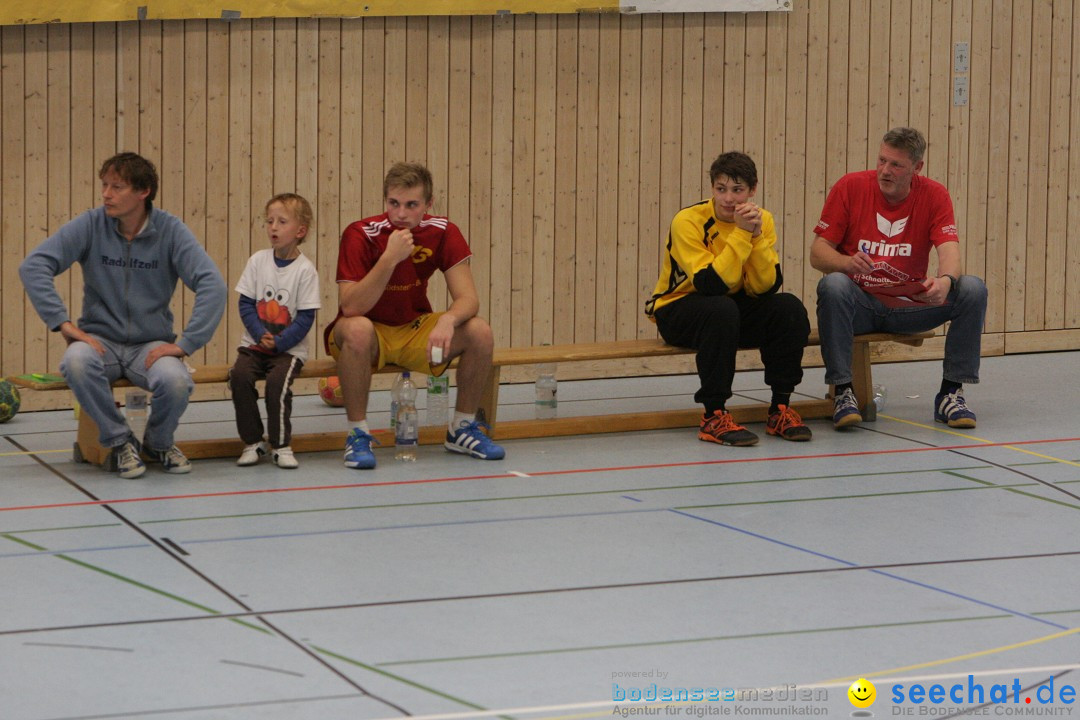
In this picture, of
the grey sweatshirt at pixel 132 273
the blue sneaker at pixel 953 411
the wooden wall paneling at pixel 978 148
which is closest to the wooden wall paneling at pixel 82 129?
the grey sweatshirt at pixel 132 273

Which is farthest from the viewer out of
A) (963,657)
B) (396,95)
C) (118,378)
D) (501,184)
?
(501,184)

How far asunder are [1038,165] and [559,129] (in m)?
2.71

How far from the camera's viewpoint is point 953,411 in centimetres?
582

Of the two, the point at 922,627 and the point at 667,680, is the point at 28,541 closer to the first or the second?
the point at 667,680

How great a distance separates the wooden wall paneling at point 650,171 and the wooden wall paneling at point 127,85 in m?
2.36

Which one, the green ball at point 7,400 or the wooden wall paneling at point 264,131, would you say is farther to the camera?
the wooden wall paneling at point 264,131

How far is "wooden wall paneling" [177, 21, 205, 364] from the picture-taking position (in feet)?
20.4

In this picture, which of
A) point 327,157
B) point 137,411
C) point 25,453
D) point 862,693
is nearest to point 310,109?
point 327,157

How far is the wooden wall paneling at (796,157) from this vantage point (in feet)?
23.4

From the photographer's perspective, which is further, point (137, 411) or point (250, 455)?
point (137, 411)

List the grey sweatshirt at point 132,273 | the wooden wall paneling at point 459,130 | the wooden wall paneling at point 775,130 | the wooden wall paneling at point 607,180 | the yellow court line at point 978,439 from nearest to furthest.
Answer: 1. the grey sweatshirt at point 132,273
2. the yellow court line at point 978,439
3. the wooden wall paneling at point 459,130
4. the wooden wall paneling at point 607,180
5. the wooden wall paneling at point 775,130

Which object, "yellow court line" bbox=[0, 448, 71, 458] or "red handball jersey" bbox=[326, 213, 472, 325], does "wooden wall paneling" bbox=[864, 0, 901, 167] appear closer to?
"red handball jersey" bbox=[326, 213, 472, 325]

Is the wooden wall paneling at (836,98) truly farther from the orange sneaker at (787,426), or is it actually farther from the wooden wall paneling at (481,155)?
the orange sneaker at (787,426)

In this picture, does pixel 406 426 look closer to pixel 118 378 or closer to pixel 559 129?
pixel 118 378
